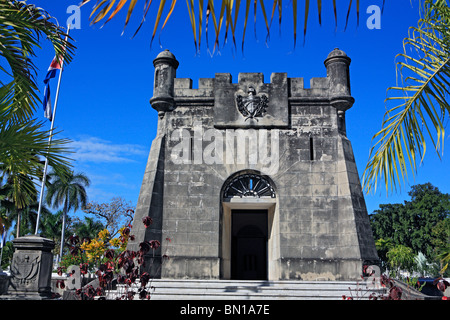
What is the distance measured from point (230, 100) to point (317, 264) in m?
7.24

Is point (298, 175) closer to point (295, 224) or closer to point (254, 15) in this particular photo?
point (295, 224)

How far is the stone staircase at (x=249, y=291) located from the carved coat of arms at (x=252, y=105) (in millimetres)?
6568

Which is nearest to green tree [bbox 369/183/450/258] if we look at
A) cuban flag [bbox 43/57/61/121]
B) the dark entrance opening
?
the dark entrance opening

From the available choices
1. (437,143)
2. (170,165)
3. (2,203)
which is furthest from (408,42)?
(2,203)

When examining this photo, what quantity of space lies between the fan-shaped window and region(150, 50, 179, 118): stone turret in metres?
4.12

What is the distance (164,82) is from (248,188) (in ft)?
18.5

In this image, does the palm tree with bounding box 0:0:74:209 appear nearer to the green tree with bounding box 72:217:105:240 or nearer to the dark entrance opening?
the dark entrance opening

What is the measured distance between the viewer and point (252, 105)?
1575 cm

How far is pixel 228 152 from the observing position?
15.5 metres

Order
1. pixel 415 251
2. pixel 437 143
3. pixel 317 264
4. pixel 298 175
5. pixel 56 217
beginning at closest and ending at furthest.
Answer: pixel 437 143 < pixel 317 264 < pixel 298 175 < pixel 415 251 < pixel 56 217

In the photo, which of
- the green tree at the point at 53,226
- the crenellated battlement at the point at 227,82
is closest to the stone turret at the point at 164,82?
the crenellated battlement at the point at 227,82

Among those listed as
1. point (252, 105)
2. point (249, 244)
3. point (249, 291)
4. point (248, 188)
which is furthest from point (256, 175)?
point (249, 244)

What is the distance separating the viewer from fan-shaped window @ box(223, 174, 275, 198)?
15367mm

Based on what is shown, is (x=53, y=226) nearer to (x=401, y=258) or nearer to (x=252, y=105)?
(x=401, y=258)
